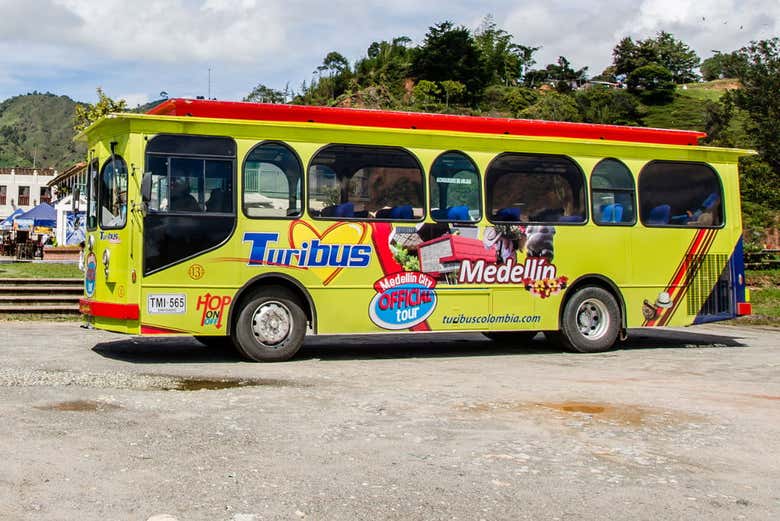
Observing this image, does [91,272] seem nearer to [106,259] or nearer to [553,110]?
[106,259]

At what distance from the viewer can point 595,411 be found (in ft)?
26.7

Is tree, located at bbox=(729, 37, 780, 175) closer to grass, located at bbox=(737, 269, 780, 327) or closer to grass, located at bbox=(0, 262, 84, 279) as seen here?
grass, located at bbox=(737, 269, 780, 327)

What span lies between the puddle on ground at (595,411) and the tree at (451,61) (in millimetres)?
67694

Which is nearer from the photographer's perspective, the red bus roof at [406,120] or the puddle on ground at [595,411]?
the puddle on ground at [595,411]

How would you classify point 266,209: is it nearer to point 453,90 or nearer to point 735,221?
point 735,221

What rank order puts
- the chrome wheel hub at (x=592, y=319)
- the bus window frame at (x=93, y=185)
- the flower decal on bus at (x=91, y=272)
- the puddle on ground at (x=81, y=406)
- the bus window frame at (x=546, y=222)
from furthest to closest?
1. the chrome wheel hub at (x=592, y=319)
2. the bus window frame at (x=546, y=222)
3. the bus window frame at (x=93, y=185)
4. the flower decal on bus at (x=91, y=272)
5. the puddle on ground at (x=81, y=406)

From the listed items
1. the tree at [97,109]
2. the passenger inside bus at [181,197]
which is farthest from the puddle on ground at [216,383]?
the tree at [97,109]

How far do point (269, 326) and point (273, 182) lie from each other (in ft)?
6.18

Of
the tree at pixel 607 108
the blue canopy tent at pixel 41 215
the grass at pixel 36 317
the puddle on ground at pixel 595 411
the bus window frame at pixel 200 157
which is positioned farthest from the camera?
the tree at pixel 607 108

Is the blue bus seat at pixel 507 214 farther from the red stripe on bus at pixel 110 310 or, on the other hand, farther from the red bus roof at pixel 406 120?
the red stripe on bus at pixel 110 310

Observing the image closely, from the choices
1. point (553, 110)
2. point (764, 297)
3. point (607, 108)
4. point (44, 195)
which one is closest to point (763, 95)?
point (553, 110)

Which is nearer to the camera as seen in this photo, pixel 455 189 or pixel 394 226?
pixel 394 226

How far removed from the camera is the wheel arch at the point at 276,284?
11352mm

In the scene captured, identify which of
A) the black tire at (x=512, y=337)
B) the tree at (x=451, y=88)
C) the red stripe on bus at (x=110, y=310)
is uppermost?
the tree at (x=451, y=88)
